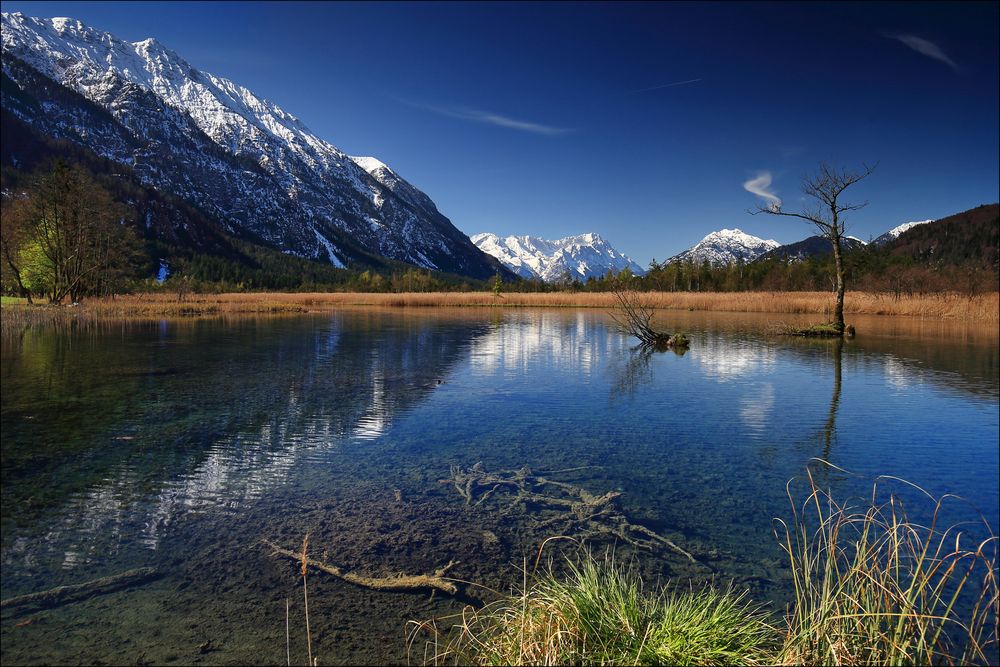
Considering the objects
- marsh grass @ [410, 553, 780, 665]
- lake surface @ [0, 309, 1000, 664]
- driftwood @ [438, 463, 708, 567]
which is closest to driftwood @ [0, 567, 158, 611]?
lake surface @ [0, 309, 1000, 664]

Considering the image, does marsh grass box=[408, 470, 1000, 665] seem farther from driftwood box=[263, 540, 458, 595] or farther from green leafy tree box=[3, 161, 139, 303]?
green leafy tree box=[3, 161, 139, 303]

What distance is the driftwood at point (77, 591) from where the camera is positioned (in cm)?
416

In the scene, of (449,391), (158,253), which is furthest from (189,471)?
(158,253)

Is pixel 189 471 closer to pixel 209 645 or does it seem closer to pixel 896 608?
pixel 209 645

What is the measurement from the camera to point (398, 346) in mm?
22406

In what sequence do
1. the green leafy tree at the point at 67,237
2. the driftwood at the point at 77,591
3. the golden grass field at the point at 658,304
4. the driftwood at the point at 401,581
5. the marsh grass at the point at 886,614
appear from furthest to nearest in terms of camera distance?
the green leafy tree at the point at 67,237 → the golden grass field at the point at 658,304 → the driftwood at the point at 401,581 → the driftwood at the point at 77,591 → the marsh grass at the point at 886,614

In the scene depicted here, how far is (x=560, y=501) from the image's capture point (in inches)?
248

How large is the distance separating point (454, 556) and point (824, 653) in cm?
307

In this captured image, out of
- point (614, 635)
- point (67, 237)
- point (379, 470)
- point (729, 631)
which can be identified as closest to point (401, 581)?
point (614, 635)

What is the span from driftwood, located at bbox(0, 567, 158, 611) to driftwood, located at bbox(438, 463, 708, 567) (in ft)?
10.8

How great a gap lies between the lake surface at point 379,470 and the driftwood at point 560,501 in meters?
0.11

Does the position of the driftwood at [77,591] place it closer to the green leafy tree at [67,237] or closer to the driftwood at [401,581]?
the driftwood at [401,581]

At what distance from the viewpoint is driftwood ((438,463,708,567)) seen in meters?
5.43

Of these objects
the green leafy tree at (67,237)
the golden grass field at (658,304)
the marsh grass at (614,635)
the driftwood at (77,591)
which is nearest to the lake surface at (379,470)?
the driftwood at (77,591)
